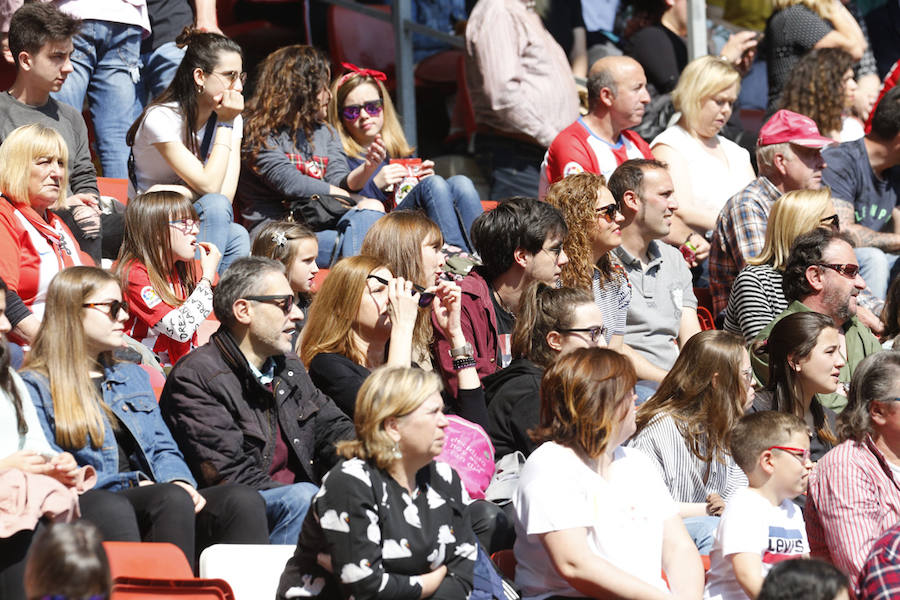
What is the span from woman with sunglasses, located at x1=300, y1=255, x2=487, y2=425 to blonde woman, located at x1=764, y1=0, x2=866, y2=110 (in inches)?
190

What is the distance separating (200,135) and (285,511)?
107 inches

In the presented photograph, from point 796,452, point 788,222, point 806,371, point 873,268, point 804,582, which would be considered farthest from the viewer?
point 873,268

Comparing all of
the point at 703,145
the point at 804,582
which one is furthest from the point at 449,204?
the point at 804,582

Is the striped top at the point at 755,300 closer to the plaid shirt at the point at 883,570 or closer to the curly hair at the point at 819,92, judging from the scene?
the plaid shirt at the point at 883,570

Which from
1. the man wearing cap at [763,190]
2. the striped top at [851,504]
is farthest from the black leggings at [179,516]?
the man wearing cap at [763,190]

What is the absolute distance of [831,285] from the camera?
19.3 ft

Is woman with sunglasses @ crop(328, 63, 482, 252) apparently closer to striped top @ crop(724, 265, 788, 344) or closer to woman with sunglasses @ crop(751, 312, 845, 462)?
striped top @ crop(724, 265, 788, 344)

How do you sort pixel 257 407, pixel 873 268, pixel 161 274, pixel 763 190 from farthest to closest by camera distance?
pixel 873 268
pixel 763 190
pixel 161 274
pixel 257 407

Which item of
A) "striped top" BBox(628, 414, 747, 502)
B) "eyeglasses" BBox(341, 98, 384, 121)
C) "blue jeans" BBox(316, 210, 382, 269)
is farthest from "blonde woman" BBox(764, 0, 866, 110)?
"striped top" BBox(628, 414, 747, 502)

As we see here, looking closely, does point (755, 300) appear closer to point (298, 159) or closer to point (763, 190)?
point (763, 190)

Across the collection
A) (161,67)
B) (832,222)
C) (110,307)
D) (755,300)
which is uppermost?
(161,67)

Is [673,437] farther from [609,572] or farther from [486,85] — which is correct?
[486,85]

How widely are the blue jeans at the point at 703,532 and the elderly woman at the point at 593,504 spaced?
57 centimetres

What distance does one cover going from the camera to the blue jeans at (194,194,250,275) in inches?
237
